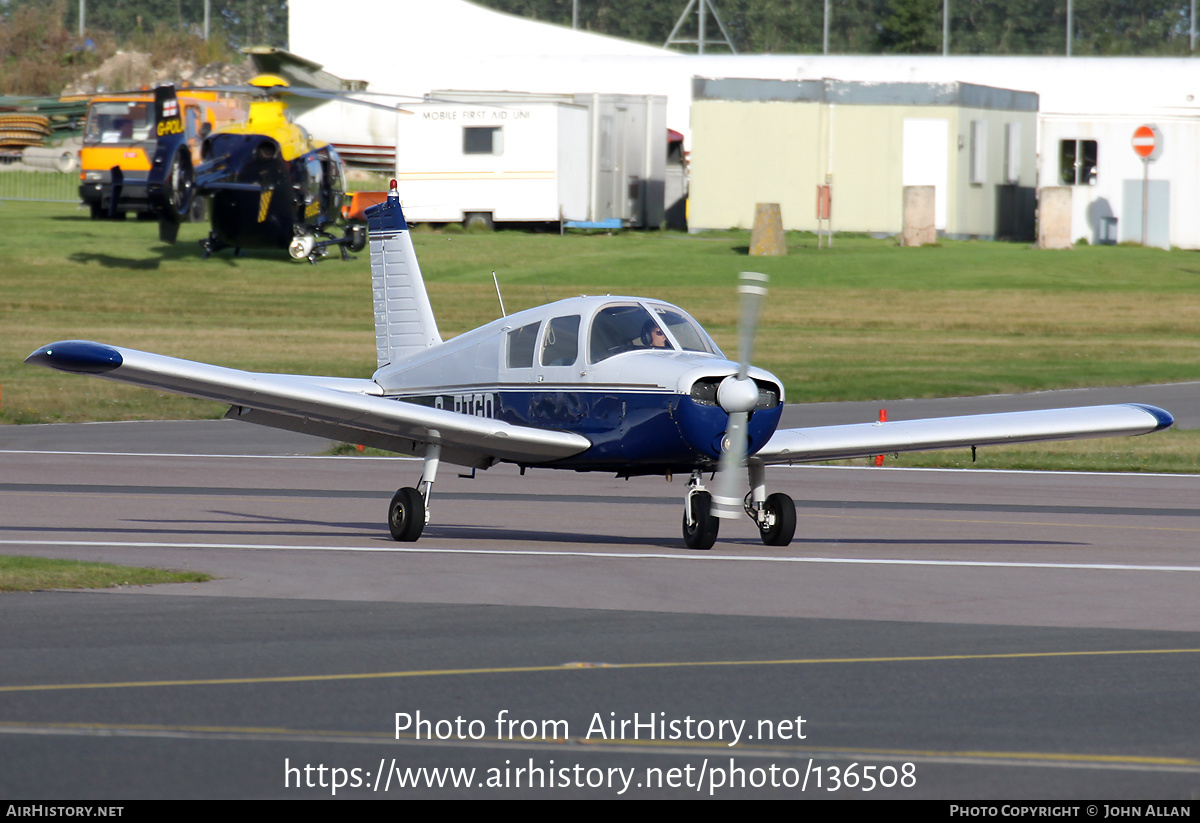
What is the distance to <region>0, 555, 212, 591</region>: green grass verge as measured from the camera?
10.8 metres

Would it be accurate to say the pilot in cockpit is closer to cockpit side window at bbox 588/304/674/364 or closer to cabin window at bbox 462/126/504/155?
cockpit side window at bbox 588/304/674/364

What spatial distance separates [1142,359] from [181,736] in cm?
2968

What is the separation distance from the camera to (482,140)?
47656mm

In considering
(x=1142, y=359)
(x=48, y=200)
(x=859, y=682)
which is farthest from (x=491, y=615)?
(x=48, y=200)

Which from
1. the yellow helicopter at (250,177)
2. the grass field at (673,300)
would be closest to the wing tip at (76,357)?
the grass field at (673,300)

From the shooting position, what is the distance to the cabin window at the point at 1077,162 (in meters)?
51.2

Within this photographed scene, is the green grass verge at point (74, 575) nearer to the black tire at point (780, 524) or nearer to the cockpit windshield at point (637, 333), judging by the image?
the cockpit windshield at point (637, 333)

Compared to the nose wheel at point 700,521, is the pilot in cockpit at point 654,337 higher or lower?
higher

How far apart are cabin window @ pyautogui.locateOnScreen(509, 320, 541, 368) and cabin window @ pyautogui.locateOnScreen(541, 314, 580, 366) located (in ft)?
0.48

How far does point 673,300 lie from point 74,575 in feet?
94.4

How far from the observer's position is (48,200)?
55.1 metres

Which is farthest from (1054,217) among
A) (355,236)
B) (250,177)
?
(250,177)

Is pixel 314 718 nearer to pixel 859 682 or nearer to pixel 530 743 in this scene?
pixel 530 743

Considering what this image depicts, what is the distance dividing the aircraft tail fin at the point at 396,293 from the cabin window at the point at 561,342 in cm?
295
